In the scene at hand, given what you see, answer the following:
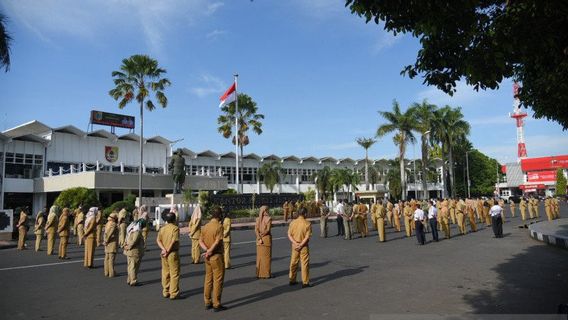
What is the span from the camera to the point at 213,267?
6414 millimetres

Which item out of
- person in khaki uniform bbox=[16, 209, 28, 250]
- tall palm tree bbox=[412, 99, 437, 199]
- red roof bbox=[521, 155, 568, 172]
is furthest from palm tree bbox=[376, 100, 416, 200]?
red roof bbox=[521, 155, 568, 172]

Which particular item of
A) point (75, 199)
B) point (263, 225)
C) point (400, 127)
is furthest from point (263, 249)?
point (400, 127)

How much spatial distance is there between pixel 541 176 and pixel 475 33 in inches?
3263

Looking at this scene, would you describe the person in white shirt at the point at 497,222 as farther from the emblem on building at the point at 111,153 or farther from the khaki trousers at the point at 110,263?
the emblem on building at the point at 111,153

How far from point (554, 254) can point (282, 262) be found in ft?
25.8

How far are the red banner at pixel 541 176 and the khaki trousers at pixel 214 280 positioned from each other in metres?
82.9

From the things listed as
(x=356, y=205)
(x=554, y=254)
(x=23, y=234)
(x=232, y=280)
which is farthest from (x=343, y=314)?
(x=23, y=234)

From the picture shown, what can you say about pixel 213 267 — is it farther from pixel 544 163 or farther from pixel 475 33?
pixel 544 163

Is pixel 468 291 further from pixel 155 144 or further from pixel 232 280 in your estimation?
pixel 155 144

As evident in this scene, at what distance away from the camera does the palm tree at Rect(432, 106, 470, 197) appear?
46531 millimetres

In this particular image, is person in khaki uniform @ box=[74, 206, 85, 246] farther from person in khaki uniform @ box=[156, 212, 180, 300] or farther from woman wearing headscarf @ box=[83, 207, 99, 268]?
person in khaki uniform @ box=[156, 212, 180, 300]

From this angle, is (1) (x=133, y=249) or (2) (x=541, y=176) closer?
(1) (x=133, y=249)

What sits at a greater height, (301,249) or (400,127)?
(400,127)

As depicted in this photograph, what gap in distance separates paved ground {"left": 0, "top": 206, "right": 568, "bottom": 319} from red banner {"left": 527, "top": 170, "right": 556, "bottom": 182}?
72919mm
